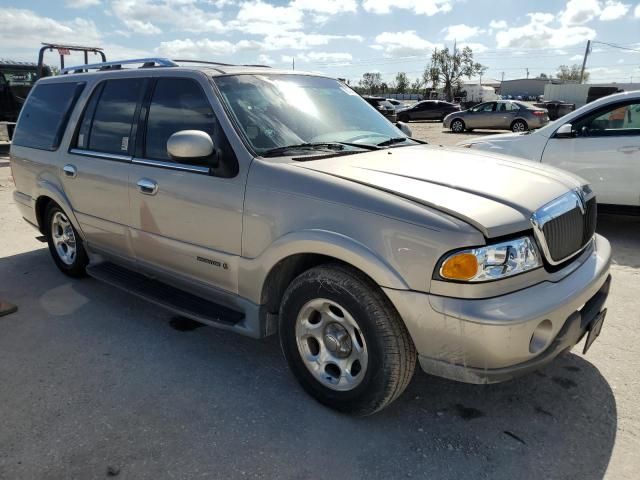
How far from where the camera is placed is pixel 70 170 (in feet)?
14.3

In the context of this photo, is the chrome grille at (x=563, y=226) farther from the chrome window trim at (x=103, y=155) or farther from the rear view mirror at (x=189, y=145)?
the chrome window trim at (x=103, y=155)

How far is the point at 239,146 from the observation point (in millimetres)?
3088

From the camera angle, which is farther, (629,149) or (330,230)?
(629,149)

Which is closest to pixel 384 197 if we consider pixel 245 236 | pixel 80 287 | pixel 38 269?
pixel 245 236

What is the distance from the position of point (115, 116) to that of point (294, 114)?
1552 millimetres

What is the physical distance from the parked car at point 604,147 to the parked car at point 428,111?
2808 centimetres

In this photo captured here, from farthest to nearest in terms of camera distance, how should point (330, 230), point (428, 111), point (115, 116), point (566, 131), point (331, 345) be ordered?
1. point (428, 111)
2. point (566, 131)
3. point (115, 116)
4. point (331, 345)
5. point (330, 230)

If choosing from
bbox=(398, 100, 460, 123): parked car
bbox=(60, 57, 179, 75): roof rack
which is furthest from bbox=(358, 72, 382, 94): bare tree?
bbox=(60, 57, 179, 75): roof rack

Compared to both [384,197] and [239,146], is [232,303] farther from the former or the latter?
[384,197]

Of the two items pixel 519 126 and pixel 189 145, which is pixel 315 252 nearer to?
pixel 189 145

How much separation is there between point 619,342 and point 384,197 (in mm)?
2303

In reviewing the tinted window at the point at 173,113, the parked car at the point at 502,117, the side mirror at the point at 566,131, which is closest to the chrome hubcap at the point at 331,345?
the tinted window at the point at 173,113

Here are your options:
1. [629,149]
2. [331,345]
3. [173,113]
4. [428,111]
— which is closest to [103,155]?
[173,113]

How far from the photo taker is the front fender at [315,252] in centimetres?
246
